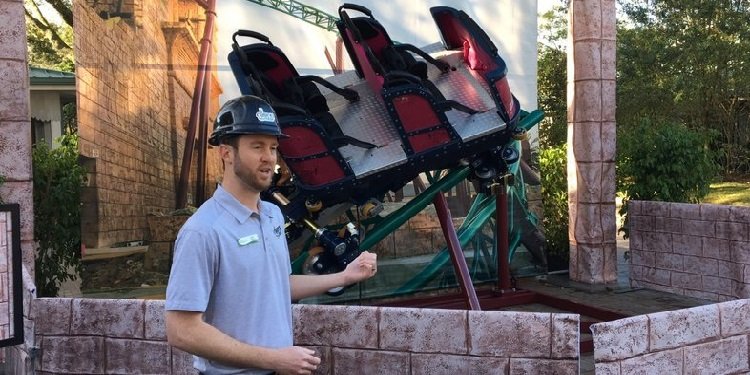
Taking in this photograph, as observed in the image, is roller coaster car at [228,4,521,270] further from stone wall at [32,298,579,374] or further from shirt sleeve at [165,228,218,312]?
shirt sleeve at [165,228,218,312]

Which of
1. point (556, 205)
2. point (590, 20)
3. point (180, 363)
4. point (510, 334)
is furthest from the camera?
point (556, 205)

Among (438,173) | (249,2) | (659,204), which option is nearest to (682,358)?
(438,173)

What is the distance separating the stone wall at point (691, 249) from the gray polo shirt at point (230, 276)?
5.38m

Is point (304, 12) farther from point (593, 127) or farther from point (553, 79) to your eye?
point (553, 79)

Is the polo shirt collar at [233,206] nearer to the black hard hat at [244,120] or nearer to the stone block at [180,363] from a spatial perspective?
the black hard hat at [244,120]

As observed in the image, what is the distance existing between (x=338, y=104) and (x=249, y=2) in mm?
1906

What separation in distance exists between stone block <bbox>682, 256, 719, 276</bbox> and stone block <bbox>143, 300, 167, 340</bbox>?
5.13 m

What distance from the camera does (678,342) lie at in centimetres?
318

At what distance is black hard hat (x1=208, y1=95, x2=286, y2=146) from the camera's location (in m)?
1.79

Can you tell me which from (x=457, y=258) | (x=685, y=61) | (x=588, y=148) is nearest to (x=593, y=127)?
(x=588, y=148)

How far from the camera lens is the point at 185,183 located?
20.4ft

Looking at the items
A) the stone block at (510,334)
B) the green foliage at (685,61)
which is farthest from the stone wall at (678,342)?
the green foliage at (685,61)

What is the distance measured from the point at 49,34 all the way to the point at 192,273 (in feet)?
55.3

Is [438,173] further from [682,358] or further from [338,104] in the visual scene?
[682,358]
